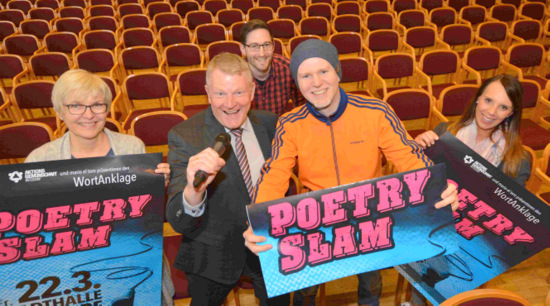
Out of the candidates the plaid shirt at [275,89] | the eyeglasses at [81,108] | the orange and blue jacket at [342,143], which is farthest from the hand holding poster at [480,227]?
the eyeglasses at [81,108]

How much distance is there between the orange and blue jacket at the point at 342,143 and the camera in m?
1.58

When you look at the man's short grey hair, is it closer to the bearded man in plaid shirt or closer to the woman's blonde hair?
the woman's blonde hair

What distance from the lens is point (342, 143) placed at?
1.62m

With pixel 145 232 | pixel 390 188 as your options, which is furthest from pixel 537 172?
pixel 145 232

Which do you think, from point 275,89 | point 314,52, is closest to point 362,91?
point 275,89

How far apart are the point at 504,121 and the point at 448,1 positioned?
605 cm

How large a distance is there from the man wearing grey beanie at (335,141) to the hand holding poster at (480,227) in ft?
0.58

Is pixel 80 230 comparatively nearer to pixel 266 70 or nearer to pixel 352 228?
pixel 352 228

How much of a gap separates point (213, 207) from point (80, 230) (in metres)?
0.57

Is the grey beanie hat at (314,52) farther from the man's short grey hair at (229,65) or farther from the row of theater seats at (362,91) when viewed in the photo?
the row of theater seats at (362,91)

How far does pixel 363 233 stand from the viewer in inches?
56.6

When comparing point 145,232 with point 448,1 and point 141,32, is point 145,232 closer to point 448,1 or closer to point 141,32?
point 141,32

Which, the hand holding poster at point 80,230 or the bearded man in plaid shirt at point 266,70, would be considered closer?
the hand holding poster at point 80,230

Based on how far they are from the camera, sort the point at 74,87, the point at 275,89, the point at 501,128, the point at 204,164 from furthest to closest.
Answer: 1. the point at 275,89
2. the point at 501,128
3. the point at 74,87
4. the point at 204,164
